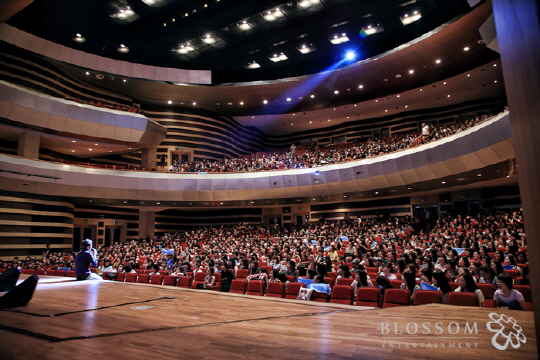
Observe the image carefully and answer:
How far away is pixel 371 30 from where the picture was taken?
56.2 ft

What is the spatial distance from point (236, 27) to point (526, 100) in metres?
17.2

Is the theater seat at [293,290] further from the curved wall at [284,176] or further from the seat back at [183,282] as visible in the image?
the curved wall at [284,176]

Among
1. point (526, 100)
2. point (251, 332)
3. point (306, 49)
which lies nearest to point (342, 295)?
point (251, 332)

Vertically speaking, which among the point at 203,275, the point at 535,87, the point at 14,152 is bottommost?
the point at 203,275

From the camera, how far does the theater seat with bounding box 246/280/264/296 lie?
6.25m

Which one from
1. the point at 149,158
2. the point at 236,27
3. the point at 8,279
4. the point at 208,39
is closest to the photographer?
the point at 8,279

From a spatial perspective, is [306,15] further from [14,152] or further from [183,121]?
[14,152]

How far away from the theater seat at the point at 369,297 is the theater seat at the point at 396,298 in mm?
140

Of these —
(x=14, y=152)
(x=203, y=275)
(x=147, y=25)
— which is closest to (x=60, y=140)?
(x=14, y=152)

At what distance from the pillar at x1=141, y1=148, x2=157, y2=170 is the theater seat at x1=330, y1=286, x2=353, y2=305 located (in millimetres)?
18981

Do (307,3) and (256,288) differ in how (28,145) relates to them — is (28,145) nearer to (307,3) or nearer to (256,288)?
(307,3)

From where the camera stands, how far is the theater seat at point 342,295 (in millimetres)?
5203

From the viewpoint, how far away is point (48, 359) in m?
2.37

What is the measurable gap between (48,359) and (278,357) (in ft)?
5.39
